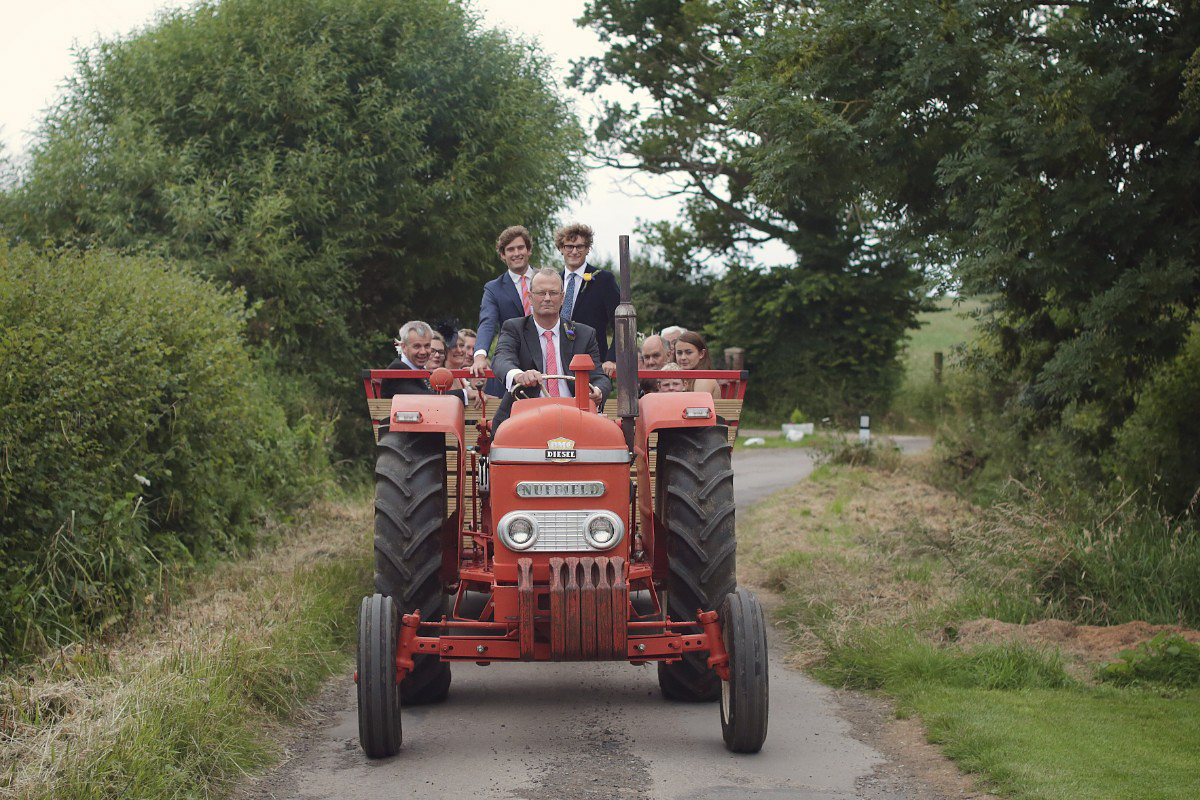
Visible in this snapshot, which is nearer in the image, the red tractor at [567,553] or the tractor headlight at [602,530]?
the red tractor at [567,553]

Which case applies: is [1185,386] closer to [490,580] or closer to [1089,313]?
[1089,313]

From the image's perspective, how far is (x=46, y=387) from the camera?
8.24 m

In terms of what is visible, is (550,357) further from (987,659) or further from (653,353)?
(987,659)

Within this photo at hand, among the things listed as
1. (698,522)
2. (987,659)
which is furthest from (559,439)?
(987,659)

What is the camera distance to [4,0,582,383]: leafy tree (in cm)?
1606

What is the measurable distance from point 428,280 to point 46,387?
11.6 metres

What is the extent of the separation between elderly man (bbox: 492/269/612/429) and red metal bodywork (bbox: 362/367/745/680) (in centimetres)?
65

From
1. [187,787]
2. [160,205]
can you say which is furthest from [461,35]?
[187,787]

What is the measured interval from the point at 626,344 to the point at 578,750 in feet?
6.26

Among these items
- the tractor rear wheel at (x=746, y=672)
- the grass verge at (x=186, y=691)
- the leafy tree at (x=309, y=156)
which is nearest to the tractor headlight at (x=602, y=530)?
the tractor rear wheel at (x=746, y=672)

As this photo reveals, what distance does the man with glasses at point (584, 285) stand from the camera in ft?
29.3

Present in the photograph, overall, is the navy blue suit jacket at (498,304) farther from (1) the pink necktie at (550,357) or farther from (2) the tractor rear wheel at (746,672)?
(2) the tractor rear wheel at (746,672)

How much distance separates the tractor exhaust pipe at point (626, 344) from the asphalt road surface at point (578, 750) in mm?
1459

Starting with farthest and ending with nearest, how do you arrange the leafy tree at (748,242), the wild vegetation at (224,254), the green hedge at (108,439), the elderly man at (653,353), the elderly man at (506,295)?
1. the leafy tree at (748,242)
2. the elderly man at (653,353)
3. the elderly man at (506,295)
4. the wild vegetation at (224,254)
5. the green hedge at (108,439)
